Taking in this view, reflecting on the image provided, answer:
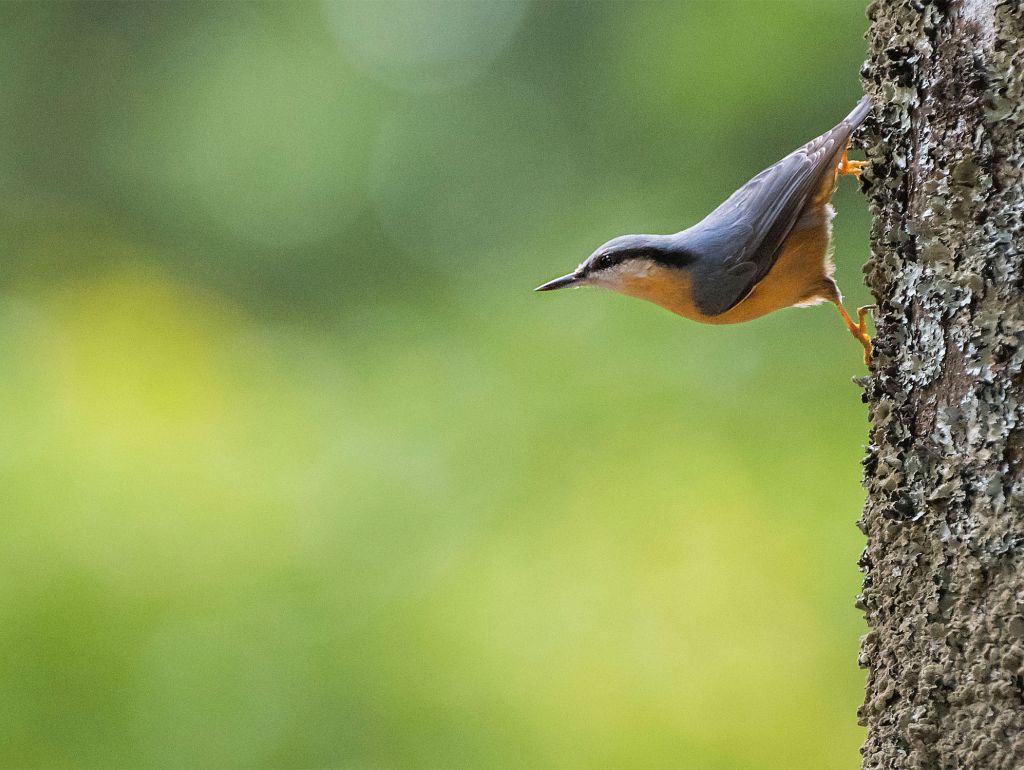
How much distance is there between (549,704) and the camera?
112 inches

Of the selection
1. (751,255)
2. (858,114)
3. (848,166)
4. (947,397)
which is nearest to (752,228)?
(751,255)

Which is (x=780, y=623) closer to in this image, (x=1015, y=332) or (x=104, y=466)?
(x=1015, y=332)

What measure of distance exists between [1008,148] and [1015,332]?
208 millimetres

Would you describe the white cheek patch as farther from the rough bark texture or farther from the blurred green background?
the rough bark texture

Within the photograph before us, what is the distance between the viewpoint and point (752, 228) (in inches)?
84.0

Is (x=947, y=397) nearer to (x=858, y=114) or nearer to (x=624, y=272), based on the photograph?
(x=858, y=114)

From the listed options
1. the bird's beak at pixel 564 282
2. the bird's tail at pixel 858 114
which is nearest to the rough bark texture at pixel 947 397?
the bird's tail at pixel 858 114

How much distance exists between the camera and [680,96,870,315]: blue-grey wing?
2027mm

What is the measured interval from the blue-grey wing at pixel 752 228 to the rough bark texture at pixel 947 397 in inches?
24.9

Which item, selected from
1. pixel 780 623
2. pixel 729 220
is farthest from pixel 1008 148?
pixel 780 623

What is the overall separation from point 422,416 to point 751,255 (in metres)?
1.51

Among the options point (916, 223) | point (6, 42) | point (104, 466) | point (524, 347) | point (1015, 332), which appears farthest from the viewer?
point (6, 42)

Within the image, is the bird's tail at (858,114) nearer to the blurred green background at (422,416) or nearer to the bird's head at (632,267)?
the bird's head at (632,267)

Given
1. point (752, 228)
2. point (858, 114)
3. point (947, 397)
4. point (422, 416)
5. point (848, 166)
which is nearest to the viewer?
point (947, 397)
